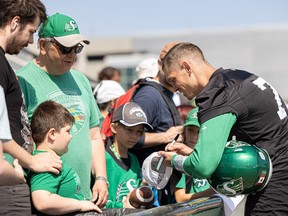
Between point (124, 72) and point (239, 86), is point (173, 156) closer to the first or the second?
point (239, 86)

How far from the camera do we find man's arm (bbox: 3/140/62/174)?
4.30m

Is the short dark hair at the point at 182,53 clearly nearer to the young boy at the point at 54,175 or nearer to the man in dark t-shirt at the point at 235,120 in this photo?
the man in dark t-shirt at the point at 235,120

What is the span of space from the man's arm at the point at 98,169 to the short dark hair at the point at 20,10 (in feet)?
4.86

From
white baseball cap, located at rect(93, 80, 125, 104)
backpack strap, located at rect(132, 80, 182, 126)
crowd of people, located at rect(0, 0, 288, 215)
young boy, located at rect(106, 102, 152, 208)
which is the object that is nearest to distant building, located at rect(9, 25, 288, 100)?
white baseball cap, located at rect(93, 80, 125, 104)

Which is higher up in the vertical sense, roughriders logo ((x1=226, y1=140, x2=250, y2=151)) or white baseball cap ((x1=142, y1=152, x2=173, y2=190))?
roughriders logo ((x1=226, y1=140, x2=250, y2=151))

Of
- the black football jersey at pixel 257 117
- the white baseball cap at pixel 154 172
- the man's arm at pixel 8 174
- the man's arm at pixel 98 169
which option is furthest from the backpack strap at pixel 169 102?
the man's arm at pixel 8 174

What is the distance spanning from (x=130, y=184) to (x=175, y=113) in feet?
3.15

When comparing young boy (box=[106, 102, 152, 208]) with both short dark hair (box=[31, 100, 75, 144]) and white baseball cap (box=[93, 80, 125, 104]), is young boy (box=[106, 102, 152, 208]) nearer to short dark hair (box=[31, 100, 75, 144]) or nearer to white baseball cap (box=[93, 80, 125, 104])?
short dark hair (box=[31, 100, 75, 144])

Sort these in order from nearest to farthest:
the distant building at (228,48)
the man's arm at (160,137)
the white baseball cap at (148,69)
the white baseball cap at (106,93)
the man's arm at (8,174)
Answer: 1. the man's arm at (8,174)
2. the man's arm at (160,137)
3. the white baseball cap at (148,69)
4. the white baseball cap at (106,93)
5. the distant building at (228,48)

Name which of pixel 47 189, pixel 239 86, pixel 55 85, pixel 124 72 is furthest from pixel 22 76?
pixel 124 72

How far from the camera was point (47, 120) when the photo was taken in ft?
16.4

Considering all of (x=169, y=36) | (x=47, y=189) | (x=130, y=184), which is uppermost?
(x=47, y=189)

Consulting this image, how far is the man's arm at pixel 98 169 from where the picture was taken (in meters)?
5.57

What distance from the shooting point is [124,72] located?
63938 millimetres
